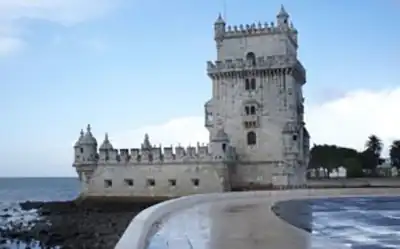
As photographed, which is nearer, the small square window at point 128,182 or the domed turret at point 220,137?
the domed turret at point 220,137

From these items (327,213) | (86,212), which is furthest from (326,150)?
(327,213)

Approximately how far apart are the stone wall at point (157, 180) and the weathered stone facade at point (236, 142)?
7cm

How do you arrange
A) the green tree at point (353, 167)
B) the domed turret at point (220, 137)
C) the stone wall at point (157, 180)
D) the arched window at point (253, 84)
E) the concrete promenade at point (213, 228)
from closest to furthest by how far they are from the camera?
the concrete promenade at point (213, 228) → the domed turret at point (220, 137) → the stone wall at point (157, 180) → the arched window at point (253, 84) → the green tree at point (353, 167)

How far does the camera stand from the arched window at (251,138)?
44.9 meters

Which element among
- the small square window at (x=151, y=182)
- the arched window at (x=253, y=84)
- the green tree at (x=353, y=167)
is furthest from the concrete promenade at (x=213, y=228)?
the green tree at (x=353, y=167)

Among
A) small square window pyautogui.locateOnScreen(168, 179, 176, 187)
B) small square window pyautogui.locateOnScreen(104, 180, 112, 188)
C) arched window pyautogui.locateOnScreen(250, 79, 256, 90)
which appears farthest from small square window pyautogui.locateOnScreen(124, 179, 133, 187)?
arched window pyautogui.locateOnScreen(250, 79, 256, 90)

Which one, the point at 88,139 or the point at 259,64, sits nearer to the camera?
the point at 259,64

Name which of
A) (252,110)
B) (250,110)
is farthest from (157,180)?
(252,110)

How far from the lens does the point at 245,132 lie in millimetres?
45125

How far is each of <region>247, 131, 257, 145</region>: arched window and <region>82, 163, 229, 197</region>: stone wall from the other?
128 inches

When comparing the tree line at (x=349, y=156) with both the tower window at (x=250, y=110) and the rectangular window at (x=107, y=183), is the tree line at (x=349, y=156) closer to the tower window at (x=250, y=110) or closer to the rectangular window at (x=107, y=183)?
the tower window at (x=250, y=110)

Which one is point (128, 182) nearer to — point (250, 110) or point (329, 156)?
point (250, 110)

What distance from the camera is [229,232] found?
1510 centimetres

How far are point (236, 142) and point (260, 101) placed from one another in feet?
11.8
